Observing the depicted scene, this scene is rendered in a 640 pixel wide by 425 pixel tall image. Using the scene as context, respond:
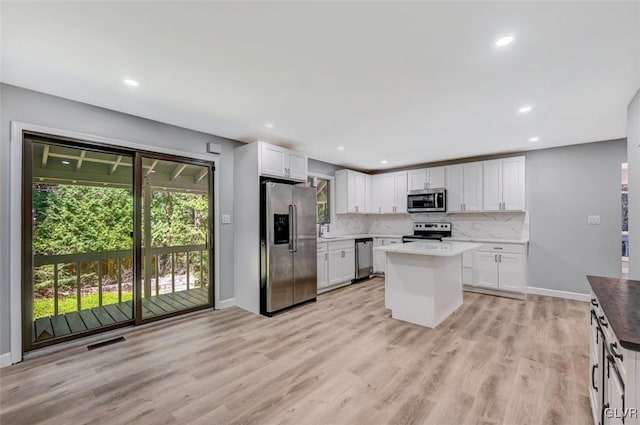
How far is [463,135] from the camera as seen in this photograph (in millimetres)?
4023

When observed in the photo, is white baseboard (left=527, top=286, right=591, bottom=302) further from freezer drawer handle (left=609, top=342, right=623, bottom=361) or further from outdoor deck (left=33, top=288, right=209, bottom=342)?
outdoor deck (left=33, top=288, right=209, bottom=342)

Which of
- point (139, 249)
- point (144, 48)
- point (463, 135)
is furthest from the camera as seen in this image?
point (463, 135)

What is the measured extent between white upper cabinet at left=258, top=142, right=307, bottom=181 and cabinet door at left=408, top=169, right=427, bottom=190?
2.56m

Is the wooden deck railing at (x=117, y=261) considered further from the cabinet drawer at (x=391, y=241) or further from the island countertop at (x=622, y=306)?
the island countertop at (x=622, y=306)

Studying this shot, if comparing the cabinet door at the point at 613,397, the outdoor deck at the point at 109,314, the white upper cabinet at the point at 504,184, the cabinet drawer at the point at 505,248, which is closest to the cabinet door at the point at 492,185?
the white upper cabinet at the point at 504,184

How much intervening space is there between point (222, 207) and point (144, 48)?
243 cm

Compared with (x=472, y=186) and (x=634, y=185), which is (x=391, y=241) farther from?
(x=634, y=185)

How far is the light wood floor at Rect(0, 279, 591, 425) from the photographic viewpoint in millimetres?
1911

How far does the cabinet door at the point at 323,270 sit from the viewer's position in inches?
192

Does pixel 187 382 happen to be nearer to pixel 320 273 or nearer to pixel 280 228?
pixel 280 228

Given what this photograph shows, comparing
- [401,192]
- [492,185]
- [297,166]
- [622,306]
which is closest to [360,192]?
[401,192]

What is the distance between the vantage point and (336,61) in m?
2.16

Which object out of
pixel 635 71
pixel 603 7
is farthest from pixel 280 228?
pixel 635 71

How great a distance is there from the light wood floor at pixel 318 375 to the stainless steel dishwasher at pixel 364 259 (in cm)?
214
